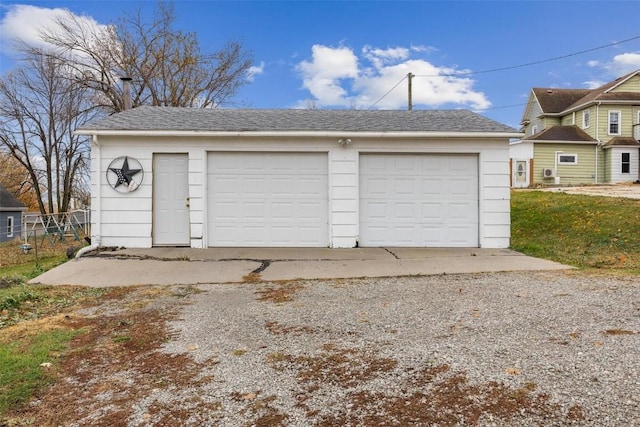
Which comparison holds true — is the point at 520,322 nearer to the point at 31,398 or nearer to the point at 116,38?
the point at 31,398

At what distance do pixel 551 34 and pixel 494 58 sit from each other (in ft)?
21.1

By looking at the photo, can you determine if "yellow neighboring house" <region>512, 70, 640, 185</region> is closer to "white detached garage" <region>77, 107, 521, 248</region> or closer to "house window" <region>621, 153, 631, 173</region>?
"house window" <region>621, 153, 631, 173</region>

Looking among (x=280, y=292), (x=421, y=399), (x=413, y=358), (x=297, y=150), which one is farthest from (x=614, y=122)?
(x=421, y=399)

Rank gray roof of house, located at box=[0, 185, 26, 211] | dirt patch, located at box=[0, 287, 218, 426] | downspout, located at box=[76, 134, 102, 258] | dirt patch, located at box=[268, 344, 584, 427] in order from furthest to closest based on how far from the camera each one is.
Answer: gray roof of house, located at box=[0, 185, 26, 211]
downspout, located at box=[76, 134, 102, 258]
dirt patch, located at box=[0, 287, 218, 426]
dirt patch, located at box=[268, 344, 584, 427]

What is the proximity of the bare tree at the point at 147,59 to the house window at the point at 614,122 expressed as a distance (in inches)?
882

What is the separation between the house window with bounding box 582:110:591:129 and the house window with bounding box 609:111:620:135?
A: 1083 mm

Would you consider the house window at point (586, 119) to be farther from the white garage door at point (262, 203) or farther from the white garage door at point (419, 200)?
the white garage door at point (262, 203)

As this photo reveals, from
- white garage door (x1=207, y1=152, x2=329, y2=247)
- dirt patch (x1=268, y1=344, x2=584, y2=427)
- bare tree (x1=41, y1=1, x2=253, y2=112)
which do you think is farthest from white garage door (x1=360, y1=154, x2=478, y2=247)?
bare tree (x1=41, y1=1, x2=253, y2=112)

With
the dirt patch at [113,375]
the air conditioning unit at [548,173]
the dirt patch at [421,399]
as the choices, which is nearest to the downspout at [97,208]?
the dirt patch at [113,375]

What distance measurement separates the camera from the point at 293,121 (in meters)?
9.71

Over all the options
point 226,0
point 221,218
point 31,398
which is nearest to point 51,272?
point 221,218

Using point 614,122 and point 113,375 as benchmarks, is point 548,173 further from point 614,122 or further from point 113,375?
point 113,375

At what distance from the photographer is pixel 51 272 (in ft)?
22.4

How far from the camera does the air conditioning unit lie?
23922mm
